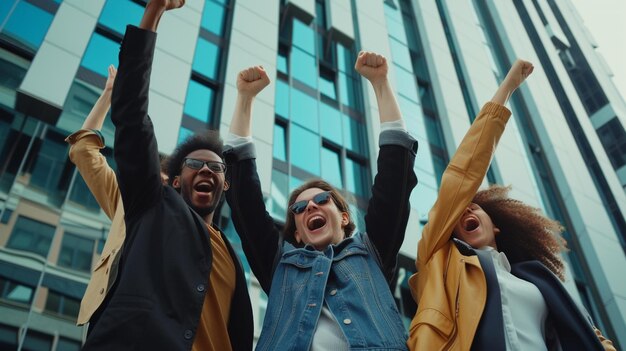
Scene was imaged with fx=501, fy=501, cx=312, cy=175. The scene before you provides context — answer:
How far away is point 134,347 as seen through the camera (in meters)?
2.02

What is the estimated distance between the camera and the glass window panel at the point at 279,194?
9.66 m

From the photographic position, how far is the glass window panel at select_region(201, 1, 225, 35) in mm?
12469

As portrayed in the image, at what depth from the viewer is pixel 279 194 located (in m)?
10.1

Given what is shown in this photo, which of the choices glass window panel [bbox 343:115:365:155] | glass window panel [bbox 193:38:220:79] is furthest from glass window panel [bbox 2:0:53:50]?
glass window panel [bbox 343:115:365:155]

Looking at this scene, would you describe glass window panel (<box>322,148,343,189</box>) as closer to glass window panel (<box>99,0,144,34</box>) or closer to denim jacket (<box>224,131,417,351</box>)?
glass window panel (<box>99,0,144,34</box>)

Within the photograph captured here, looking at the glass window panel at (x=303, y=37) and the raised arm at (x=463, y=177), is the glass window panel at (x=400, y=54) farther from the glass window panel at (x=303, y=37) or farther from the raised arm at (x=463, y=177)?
the raised arm at (x=463, y=177)

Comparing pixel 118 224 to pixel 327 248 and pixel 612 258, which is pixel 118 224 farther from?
pixel 612 258

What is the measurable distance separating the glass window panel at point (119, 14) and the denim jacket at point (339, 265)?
8.10 metres

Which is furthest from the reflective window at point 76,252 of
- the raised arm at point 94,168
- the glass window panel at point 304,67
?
the glass window panel at point 304,67

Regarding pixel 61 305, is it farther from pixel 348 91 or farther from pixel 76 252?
pixel 348 91

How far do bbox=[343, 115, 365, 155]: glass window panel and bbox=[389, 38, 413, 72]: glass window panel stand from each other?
3478mm

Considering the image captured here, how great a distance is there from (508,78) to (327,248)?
5.42ft

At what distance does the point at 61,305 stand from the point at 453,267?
5533 millimetres

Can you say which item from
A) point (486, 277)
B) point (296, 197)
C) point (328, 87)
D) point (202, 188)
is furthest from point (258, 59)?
point (486, 277)
